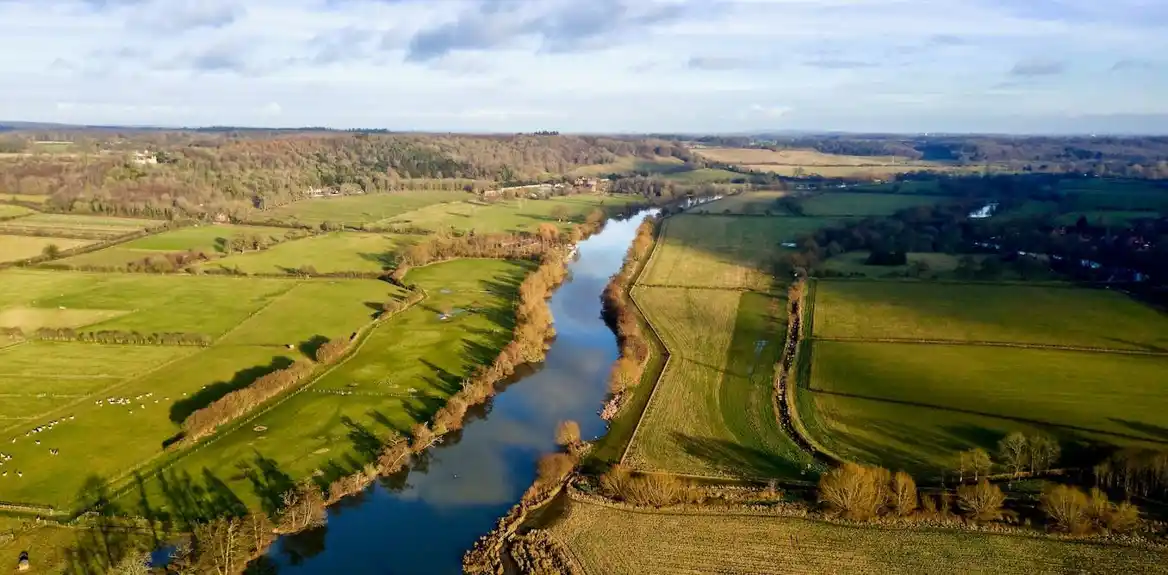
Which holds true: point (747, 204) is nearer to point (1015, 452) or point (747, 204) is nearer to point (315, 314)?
point (315, 314)

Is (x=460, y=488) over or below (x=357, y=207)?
below

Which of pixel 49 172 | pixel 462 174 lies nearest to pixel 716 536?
pixel 49 172

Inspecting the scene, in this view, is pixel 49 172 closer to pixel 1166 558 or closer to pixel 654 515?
pixel 654 515

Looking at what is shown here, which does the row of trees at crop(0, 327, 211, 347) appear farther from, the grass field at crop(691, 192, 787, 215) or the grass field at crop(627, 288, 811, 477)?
the grass field at crop(691, 192, 787, 215)

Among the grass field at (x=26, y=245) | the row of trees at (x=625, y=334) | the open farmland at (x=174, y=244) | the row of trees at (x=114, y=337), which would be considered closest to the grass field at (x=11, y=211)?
the grass field at (x=26, y=245)

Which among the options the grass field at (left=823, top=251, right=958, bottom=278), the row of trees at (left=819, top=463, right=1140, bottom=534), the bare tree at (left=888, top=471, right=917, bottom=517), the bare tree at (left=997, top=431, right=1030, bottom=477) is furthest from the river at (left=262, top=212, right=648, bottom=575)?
the grass field at (left=823, top=251, right=958, bottom=278)

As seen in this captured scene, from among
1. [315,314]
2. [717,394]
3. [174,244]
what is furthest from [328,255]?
[717,394]

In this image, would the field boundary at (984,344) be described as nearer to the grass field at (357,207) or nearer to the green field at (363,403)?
the green field at (363,403)
